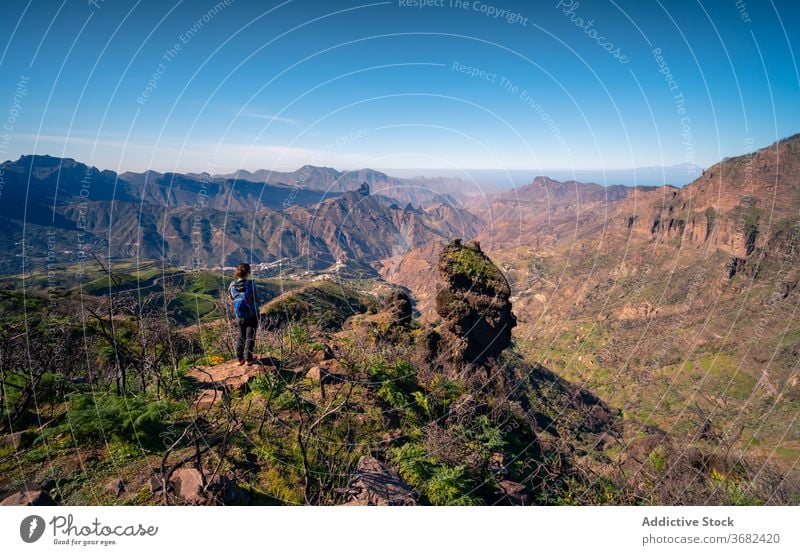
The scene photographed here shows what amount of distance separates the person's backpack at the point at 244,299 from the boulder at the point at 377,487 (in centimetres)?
441

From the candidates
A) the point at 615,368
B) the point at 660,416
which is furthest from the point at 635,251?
the point at 660,416

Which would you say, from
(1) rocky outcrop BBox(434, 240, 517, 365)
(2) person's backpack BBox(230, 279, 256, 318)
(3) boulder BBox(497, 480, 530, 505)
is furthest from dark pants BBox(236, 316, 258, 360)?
(1) rocky outcrop BBox(434, 240, 517, 365)

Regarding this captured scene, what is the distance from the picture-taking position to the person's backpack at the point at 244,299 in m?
8.60

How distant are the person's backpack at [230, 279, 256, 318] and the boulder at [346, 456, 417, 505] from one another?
441 centimetres

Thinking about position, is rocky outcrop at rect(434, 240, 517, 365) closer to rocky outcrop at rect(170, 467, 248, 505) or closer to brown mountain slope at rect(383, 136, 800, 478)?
rocky outcrop at rect(170, 467, 248, 505)

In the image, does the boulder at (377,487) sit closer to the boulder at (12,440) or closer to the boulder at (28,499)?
the boulder at (28,499)

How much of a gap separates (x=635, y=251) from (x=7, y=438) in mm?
193765

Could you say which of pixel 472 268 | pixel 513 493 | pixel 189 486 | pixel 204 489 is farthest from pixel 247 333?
pixel 472 268

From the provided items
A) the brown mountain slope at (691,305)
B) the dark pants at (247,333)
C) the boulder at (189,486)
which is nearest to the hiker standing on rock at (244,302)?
the dark pants at (247,333)

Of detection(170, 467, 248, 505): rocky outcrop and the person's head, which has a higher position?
the person's head

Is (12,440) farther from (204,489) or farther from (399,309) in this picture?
(399,309)

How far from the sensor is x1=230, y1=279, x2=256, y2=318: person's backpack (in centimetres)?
860
